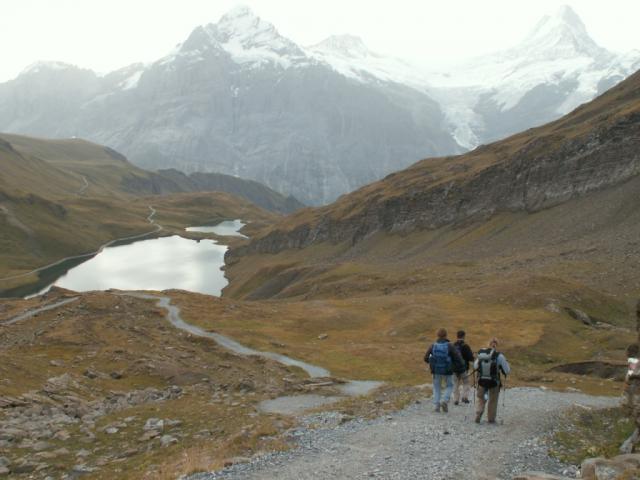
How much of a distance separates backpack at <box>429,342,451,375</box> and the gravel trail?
82.7 inches

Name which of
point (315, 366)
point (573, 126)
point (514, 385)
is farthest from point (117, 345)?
point (573, 126)

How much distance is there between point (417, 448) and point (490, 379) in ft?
18.0

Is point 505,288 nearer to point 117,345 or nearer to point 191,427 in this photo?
point 117,345

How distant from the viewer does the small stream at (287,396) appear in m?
36.5

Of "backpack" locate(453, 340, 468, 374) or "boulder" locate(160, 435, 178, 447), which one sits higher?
"backpack" locate(453, 340, 468, 374)

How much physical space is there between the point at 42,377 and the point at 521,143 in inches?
5943

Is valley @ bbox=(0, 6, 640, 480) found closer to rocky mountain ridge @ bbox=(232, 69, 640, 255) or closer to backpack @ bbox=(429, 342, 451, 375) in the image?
rocky mountain ridge @ bbox=(232, 69, 640, 255)

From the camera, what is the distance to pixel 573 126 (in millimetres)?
152250

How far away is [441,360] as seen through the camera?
92.9 feet

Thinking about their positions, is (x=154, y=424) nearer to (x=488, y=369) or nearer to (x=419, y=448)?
(x=419, y=448)

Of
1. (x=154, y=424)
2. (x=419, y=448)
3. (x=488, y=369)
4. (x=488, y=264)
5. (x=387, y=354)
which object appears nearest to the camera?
(x=419, y=448)

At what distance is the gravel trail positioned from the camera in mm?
20078

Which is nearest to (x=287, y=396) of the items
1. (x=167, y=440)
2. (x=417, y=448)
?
(x=167, y=440)

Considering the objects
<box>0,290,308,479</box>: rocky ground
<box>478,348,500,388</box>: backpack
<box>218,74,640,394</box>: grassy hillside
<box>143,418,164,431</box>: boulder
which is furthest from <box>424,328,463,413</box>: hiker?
<box>143,418,164,431</box>: boulder
